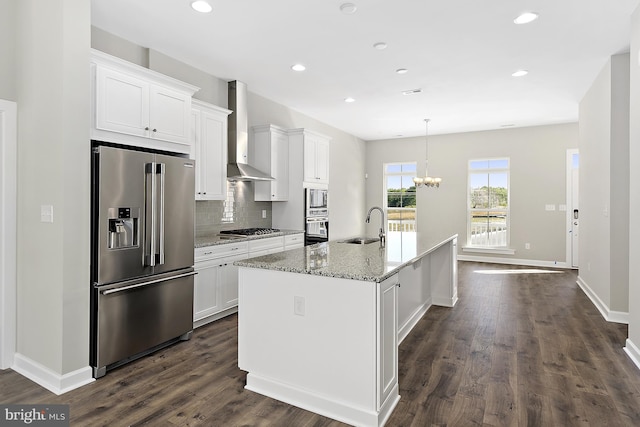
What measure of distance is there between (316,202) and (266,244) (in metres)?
1.42

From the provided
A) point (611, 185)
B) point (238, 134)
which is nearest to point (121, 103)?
point (238, 134)

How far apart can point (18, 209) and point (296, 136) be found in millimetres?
3518

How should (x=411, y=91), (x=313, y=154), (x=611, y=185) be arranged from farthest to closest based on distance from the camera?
(x=313, y=154) → (x=411, y=91) → (x=611, y=185)

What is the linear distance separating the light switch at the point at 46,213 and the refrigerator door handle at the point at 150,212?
61 centimetres

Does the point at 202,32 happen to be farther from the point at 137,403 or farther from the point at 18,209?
the point at 137,403

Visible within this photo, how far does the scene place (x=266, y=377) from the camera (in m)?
2.50

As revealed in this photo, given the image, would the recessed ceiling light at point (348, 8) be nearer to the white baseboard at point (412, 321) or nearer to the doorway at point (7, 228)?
the doorway at point (7, 228)

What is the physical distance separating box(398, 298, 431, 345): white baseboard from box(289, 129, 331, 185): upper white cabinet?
2415 millimetres

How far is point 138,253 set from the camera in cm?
292

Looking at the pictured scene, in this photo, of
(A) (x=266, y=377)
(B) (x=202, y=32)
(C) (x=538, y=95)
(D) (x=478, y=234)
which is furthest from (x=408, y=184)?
(A) (x=266, y=377)

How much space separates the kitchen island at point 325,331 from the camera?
2.12 metres

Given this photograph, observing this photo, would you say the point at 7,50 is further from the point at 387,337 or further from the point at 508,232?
the point at 508,232

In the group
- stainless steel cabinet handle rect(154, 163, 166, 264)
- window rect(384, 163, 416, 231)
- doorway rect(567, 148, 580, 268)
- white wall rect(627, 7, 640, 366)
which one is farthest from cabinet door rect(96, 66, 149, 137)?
doorway rect(567, 148, 580, 268)

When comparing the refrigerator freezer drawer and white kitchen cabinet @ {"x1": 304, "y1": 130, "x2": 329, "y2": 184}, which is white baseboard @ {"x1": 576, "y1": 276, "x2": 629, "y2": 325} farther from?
the refrigerator freezer drawer
